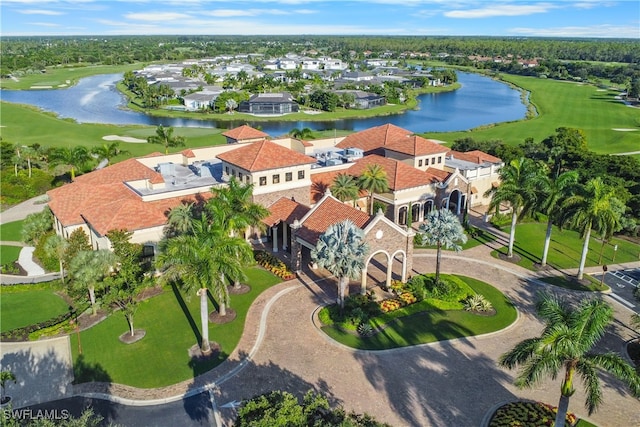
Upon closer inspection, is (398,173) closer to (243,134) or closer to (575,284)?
(575,284)

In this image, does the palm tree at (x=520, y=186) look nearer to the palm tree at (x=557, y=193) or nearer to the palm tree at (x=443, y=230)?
the palm tree at (x=557, y=193)

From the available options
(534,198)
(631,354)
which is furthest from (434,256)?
(631,354)

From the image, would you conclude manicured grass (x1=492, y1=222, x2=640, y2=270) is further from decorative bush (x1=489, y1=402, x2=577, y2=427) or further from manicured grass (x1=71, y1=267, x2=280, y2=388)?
manicured grass (x1=71, y1=267, x2=280, y2=388)

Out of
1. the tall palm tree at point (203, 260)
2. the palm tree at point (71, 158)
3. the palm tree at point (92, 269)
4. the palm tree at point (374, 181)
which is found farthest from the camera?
the palm tree at point (71, 158)

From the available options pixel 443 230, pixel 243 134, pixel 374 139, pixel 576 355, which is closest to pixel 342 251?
pixel 443 230

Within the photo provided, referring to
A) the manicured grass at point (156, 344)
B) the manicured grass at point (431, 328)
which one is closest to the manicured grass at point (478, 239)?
the manicured grass at point (431, 328)

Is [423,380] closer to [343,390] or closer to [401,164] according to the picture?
[343,390]

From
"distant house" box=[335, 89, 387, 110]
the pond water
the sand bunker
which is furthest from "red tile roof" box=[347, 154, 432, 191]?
"distant house" box=[335, 89, 387, 110]
